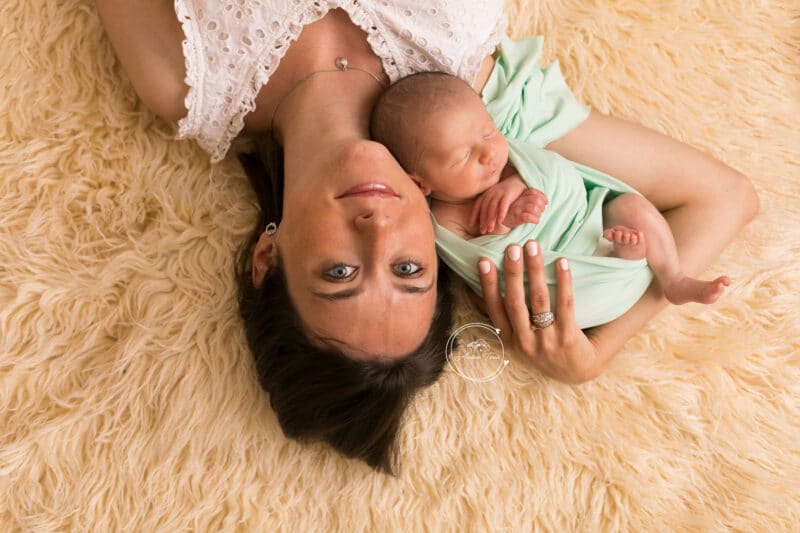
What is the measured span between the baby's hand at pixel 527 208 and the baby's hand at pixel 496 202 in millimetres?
11

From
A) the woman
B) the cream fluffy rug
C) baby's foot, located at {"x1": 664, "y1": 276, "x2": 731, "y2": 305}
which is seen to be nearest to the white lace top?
the woman

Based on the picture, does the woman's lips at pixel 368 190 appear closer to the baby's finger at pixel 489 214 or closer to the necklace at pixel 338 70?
the baby's finger at pixel 489 214

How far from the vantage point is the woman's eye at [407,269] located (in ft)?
3.35

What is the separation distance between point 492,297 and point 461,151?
0.26m

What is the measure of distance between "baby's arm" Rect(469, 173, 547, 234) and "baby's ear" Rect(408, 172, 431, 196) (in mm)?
91

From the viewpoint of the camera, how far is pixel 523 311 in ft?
3.85

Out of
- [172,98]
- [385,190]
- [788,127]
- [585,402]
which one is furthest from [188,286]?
[788,127]

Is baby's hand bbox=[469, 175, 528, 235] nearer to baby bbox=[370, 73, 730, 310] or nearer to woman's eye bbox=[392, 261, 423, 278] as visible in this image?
baby bbox=[370, 73, 730, 310]

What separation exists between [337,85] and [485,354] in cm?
57

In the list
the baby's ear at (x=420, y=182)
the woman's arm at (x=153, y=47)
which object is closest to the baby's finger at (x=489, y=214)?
the baby's ear at (x=420, y=182)

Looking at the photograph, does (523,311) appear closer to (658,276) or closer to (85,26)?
(658,276)

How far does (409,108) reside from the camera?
3.70ft

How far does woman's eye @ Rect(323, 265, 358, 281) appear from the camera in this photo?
1.00 m

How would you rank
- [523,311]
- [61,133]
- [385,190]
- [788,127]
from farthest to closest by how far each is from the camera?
[788,127]
[61,133]
[523,311]
[385,190]
